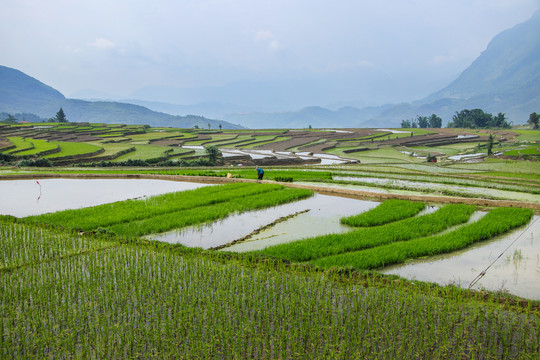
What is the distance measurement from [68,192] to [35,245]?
278 inches

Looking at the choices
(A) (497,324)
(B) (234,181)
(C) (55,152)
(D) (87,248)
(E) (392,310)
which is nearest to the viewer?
(A) (497,324)

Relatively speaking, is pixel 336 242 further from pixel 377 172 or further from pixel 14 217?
pixel 377 172

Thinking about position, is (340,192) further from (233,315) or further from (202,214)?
(233,315)

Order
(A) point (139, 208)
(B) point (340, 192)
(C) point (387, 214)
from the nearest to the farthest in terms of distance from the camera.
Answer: (C) point (387, 214), (A) point (139, 208), (B) point (340, 192)

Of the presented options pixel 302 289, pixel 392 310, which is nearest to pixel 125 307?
pixel 302 289

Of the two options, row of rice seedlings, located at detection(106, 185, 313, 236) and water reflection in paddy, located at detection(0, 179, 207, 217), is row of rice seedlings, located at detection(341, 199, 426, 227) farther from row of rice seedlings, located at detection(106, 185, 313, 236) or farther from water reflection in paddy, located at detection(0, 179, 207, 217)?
water reflection in paddy, located at detection(0, 179, 207, 217)

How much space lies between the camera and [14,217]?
973 centimetres

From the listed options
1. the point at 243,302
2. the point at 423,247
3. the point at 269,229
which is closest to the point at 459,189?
the point at 423,247

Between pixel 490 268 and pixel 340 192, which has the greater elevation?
pixel 340 192

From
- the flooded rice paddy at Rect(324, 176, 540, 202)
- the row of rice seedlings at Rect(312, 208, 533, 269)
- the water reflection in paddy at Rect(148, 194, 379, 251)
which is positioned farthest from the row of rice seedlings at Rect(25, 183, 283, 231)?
the row of rice seedlings at Rect(312, 208, 533, 269)

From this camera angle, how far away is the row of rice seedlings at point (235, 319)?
4.12 metres

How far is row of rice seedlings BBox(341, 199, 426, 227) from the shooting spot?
9.15 meters

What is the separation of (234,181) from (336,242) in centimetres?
936

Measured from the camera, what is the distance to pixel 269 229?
29.9 feet
